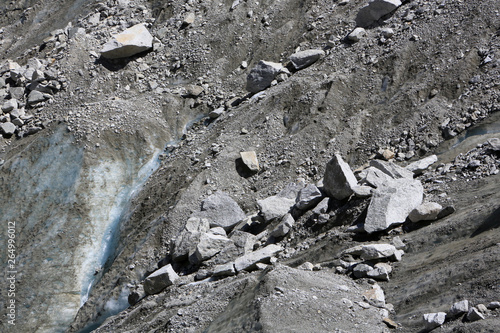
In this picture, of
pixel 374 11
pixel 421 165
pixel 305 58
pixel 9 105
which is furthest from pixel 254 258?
pixel 9 105

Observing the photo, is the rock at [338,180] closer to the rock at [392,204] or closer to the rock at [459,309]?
the rock at [392,204]

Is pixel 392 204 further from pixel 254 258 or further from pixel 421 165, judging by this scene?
pixel 254 258

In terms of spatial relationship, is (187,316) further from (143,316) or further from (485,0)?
(485,0)

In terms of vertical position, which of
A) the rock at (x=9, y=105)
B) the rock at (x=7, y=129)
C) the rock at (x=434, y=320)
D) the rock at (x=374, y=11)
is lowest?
the rock at (x=7, y=129)

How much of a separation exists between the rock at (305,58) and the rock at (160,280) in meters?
8.69

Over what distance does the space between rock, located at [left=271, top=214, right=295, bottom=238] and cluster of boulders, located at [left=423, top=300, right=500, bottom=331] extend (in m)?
4.99

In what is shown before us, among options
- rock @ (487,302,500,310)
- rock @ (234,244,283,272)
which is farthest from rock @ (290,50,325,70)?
rock @ (487,302,500,310)

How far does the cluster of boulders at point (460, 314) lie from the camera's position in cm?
870

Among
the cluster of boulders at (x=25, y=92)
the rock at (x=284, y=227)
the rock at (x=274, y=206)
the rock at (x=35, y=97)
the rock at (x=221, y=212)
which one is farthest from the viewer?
the rock at (x=35, y=97)

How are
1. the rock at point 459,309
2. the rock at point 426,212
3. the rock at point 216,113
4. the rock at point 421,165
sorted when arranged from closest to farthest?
the rock at point 459,309
the rock at point 426,212
the rock at point 421,165
the rock at point 216,113

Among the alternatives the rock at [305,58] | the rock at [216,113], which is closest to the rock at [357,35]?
the rock at [305,58]

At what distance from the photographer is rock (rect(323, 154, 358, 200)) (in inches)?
516

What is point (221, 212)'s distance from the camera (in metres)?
15.6

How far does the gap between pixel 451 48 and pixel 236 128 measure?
7062 mm
